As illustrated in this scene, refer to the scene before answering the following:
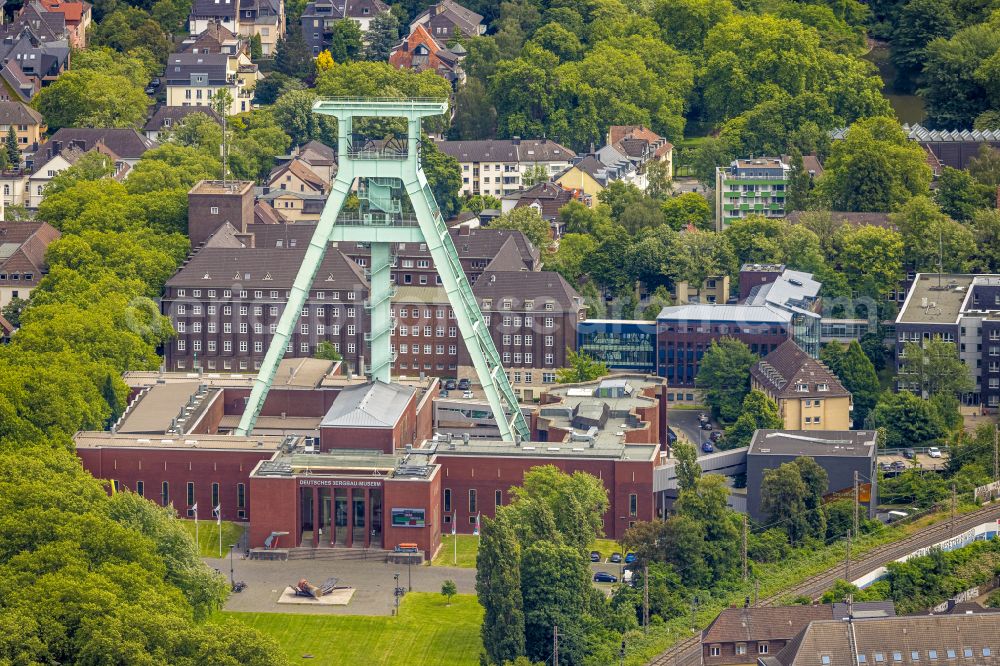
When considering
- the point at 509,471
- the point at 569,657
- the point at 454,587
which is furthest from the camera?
the point at 509,471

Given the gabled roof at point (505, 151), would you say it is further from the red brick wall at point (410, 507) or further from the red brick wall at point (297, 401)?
the red brick wall at point (410, 507)

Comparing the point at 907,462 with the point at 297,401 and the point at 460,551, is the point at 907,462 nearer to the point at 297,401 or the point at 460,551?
the point at 460,551

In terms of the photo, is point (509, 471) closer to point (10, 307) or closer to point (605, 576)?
point (605, 576)

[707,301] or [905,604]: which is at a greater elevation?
[707,301]

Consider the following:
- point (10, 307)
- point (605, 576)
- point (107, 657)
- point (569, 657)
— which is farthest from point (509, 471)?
point (10, 307)

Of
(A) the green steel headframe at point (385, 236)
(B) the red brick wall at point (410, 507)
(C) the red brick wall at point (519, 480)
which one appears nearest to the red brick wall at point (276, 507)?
(B) the red brick wall at point (410, 507)

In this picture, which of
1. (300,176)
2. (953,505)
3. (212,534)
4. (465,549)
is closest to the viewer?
(465,549)

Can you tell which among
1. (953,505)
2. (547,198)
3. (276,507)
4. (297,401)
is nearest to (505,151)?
(547,198)
